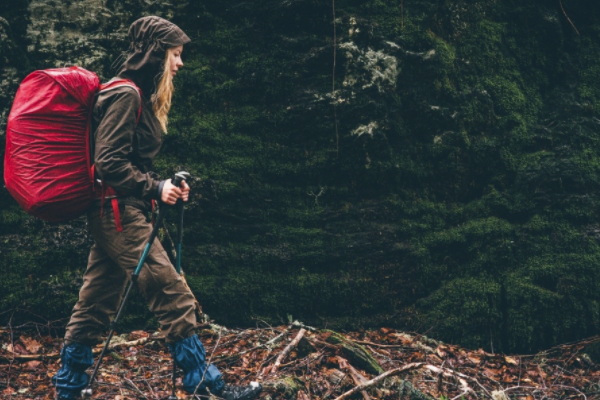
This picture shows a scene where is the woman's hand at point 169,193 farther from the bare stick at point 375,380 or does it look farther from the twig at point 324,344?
the twig at point 324,344

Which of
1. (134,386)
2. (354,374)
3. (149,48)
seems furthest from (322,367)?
(149,48)

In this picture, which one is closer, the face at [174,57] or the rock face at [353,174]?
the face at [174,57]

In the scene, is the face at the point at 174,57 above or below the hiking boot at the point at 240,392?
above

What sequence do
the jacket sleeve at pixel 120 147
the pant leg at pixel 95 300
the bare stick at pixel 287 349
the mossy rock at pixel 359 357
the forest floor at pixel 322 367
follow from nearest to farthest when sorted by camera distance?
the jacket sleeve at pixel 120 147, the pant leg at pixel 95 300, the forest floor at pixel 322 367, the bare stick at pixel 287 349, the mossy rock at pixel 359 357

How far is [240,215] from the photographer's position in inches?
217

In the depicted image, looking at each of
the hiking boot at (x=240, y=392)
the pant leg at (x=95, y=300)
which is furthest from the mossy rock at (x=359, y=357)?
the pant leg at (x=95, y=300)

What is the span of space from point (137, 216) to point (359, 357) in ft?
7.20

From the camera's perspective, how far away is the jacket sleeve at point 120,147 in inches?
133

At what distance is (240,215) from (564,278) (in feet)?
11.0

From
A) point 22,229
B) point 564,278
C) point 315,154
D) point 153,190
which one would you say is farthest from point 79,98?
point 564,278

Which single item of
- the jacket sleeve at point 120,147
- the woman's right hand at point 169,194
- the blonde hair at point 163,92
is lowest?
the woman's right hand at point 169,194

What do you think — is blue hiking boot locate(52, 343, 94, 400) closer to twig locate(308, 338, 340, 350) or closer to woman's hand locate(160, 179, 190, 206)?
woman's hand locate(160, 179, 190, 206)

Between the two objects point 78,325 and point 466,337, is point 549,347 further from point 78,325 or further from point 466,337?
point 78,325

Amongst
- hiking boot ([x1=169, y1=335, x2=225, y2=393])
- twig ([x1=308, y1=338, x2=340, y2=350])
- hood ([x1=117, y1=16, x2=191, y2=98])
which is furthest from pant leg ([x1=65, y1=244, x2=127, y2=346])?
twig ([x1=308, y1=338, x2=340, y2=350])
